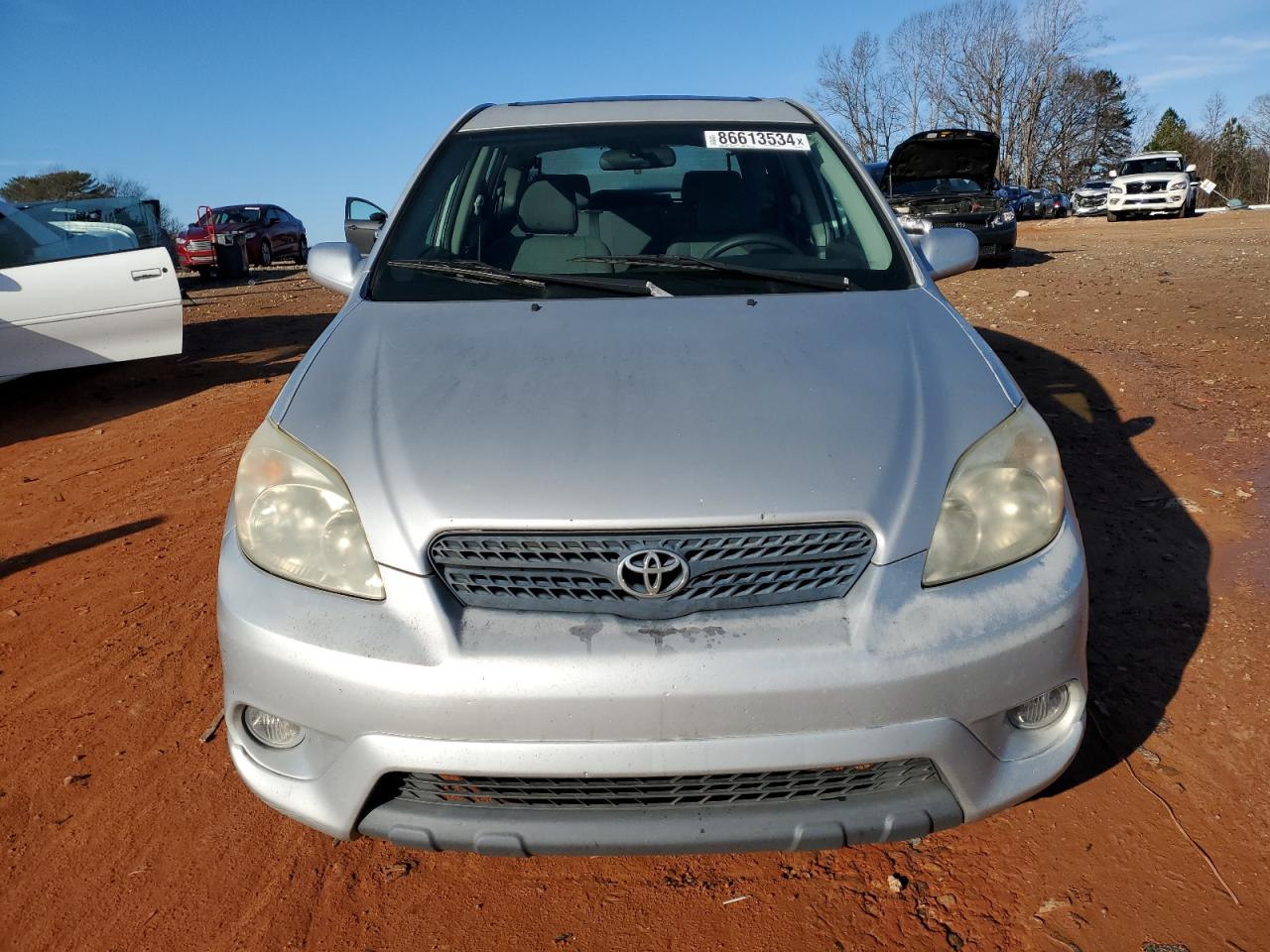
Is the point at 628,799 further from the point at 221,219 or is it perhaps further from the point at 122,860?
the point at 221,219

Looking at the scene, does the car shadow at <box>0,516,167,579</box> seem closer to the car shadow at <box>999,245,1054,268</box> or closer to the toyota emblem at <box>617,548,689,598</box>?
the toyota emblem at <box>617,548,689,598</box>

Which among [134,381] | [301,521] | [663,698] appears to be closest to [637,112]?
[301,521]

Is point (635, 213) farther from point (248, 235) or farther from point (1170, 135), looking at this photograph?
point (1170, 135)

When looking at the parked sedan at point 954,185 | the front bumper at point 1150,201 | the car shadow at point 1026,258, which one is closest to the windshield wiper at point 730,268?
the parked sedan at point 954,185

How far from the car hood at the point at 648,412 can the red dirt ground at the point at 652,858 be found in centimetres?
81

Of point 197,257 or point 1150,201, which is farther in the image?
point 1150,201

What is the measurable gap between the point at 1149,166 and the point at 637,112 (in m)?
27.1

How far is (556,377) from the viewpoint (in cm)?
210

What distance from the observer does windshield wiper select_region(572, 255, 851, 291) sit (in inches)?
101

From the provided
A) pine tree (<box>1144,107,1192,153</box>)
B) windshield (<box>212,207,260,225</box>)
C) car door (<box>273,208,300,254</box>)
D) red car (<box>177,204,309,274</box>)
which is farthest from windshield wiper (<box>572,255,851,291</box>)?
pine tree (<box>1144,107,1192,153</box>)

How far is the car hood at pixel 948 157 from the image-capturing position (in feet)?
45.2

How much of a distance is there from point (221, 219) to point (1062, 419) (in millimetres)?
20066

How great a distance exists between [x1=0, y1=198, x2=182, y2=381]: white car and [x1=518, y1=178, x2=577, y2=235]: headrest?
4548mm

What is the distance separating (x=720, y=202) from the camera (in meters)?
3.05
